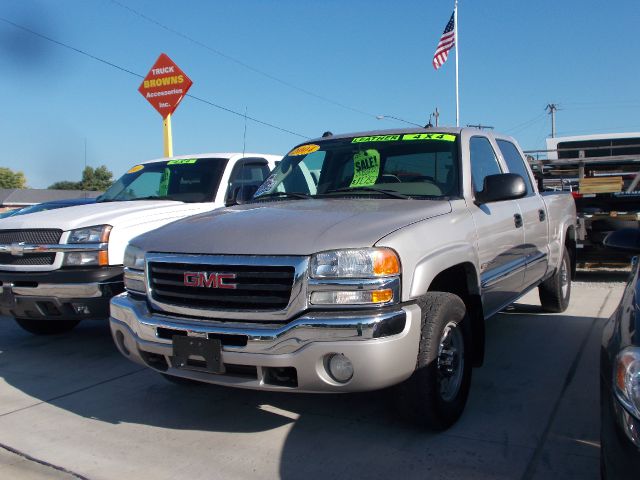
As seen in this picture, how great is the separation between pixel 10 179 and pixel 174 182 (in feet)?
300

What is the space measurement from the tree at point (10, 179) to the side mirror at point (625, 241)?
93.8 meters

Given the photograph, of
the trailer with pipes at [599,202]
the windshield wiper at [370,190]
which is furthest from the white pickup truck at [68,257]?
the trailer with pipes at [599,202]

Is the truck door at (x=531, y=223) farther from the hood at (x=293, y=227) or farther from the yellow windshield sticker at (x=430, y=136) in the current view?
the hood at (x=293, y=227)

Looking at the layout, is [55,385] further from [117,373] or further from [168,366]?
[168,366]

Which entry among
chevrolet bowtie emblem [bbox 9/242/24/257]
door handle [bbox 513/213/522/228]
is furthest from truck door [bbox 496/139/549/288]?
chevrolet bowtie emblem [bbox 9/242/24/257]

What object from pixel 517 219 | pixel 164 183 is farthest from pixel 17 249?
pixel 517 219

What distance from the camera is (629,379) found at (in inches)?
83.7

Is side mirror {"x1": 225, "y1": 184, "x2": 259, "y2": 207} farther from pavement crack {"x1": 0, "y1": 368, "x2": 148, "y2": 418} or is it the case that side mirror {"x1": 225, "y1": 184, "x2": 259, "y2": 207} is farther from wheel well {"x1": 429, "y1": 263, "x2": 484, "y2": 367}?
wheel well {"x1": 429, "y1": 263, "x2": 484, "y2": 367}

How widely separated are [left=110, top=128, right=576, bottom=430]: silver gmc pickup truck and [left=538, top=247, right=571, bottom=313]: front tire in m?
2.05

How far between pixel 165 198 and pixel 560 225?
4179 mm

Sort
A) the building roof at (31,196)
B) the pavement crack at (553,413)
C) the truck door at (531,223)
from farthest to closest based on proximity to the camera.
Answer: the building roof at (31,196) → the truck door at (531,223) → the pavement crack at (553,413)

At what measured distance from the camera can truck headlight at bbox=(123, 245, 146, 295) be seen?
3760 millimetres

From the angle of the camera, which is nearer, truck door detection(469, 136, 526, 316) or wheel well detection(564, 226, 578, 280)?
truck door detection(469, 136, 526, 316)

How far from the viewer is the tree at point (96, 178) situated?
7941 centimetres
